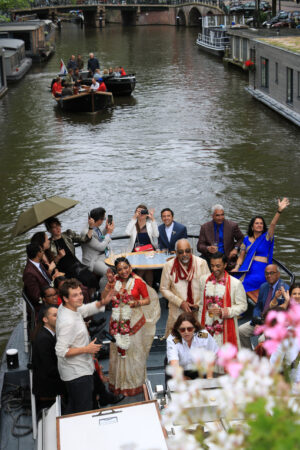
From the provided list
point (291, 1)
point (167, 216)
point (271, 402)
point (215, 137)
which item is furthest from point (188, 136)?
point (291, 1)

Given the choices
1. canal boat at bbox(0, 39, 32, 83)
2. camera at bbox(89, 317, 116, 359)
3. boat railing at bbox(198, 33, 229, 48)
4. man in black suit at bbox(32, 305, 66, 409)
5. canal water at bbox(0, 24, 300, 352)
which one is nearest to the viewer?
man in black suit at bbox(32, 305, 66, 409)

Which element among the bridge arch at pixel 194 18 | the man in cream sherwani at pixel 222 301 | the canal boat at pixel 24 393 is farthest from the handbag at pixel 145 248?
the bridge arch at pixel 194 18

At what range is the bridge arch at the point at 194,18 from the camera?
80.1 m

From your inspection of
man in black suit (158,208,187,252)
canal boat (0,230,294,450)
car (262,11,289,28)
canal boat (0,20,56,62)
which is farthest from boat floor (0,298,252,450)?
car (262,11,289,28)

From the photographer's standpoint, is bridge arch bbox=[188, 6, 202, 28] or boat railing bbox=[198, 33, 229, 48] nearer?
boat railing bbox=[198, 33, 229, 48]

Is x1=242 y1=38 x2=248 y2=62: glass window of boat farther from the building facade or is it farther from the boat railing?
the boat railing

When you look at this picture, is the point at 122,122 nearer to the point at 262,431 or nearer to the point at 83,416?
the point at 83,416

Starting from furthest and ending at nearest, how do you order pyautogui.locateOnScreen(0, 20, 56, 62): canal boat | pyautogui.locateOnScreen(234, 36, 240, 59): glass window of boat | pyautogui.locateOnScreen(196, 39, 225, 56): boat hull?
pyautogui.locateOnScreen(0, 20, 56, 62): canal boat, pyautogui.locateOnScreen(196, 39, 225, 56): boat hull, pyautogui.locateOnScreen(234, 36, 240, 59): glass window of boat

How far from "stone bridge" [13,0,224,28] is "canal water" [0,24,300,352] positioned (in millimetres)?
46200

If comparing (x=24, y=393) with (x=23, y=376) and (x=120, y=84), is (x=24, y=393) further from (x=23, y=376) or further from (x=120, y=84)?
(x=120, y=84)

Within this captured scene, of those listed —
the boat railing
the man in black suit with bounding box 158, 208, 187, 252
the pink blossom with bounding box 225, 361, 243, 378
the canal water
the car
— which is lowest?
the canal water

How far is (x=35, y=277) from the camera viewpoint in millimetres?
7836

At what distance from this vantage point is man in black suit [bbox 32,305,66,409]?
632 cm

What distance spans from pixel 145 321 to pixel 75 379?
1.23m
